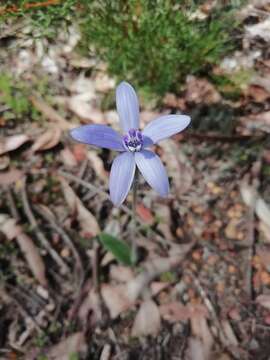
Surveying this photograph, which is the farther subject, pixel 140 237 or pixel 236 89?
pixel 236 89

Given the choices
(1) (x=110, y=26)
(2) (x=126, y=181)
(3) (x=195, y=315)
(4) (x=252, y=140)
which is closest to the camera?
(2) (x=126, y=181)

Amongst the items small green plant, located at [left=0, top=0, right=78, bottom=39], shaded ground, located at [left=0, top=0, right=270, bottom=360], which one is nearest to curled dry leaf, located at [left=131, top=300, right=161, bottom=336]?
shaded ground, located at [left=0, top=0, right=270, bottom=360]

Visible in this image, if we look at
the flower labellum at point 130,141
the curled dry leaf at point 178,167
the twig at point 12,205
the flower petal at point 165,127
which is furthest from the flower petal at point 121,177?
the twig at point 12,205

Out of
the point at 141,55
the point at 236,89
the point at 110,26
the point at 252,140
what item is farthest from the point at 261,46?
the point at 110,26

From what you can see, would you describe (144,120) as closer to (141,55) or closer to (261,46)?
(141,55)

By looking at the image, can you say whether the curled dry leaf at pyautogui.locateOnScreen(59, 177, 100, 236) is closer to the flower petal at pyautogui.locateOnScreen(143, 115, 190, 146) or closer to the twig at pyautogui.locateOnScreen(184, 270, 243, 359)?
the twig at pyautogui.locateOnScreen(184, 270, 243, 359)

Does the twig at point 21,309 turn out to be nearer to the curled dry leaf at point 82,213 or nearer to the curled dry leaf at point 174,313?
the curled dry leaf at point 82,213
